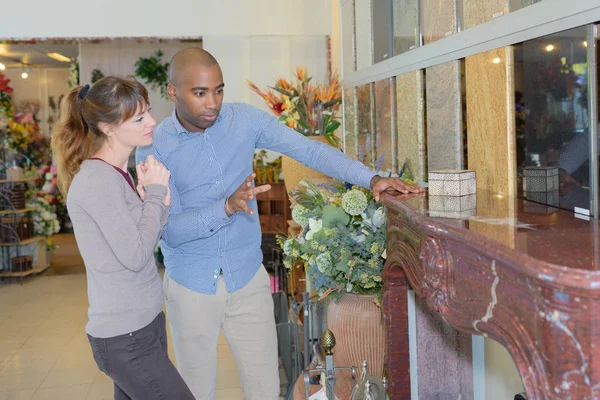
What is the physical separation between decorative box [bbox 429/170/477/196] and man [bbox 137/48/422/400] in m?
0.23

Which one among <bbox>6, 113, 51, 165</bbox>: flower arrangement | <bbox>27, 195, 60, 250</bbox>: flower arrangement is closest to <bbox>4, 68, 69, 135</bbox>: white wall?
<bbox>6, 113, 51, 165</bbox>: flower arrangement

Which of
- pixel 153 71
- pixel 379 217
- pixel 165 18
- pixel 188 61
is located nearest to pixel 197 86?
pixel 188 61

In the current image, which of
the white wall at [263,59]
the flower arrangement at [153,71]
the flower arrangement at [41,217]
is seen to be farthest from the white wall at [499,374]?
the flower arrangement at [153,71]

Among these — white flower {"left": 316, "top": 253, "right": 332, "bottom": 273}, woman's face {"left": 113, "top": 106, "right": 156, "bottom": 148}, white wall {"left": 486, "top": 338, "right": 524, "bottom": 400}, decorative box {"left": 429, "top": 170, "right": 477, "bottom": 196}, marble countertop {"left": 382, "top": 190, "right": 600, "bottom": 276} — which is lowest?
white wall {"left": 486, "top": 338, "right": 524, "bottom": 400}

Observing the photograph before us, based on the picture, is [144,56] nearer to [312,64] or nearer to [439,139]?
[312,64]

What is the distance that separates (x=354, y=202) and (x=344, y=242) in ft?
0.68

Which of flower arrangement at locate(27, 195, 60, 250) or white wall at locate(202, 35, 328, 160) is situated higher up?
white wall at locate(202, 35, 328, 160)

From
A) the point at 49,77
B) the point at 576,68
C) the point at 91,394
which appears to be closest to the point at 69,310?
the point at 91,394

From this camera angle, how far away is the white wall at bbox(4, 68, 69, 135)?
13.1 m

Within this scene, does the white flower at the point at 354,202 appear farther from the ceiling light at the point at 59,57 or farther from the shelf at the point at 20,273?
the ceiling light at the point at 59,57

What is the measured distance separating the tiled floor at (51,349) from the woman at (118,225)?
2315mm

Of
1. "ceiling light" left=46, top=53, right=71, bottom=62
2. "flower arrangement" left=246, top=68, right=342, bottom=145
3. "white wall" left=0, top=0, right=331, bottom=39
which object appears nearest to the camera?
"flower arrangement" left=246, top=68, right=342, bottom=145

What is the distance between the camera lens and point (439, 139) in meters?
3.05

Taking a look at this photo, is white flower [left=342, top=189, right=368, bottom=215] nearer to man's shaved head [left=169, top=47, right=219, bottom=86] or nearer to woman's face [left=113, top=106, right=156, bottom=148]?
man's shaved head [left=169, top=47, right=219, bottom=86]
